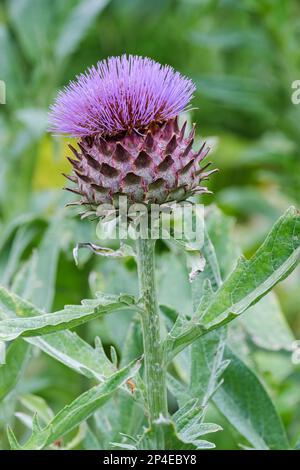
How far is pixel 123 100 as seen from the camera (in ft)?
2.70

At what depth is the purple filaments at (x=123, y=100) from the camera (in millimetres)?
824

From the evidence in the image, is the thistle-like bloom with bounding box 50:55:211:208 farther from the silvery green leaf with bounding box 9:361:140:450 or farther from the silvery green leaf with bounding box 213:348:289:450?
the silvery green leaf with bounding box 213:348:289:450

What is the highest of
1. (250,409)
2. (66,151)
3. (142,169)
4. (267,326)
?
(66,151)

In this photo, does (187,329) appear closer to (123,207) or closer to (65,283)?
(123,207)

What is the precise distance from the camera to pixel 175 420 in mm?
848

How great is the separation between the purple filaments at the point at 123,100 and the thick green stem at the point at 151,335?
130 millimetres

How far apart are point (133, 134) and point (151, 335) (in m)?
0.21

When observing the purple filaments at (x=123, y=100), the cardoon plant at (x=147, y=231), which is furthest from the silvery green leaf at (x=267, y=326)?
the purple filaments at (x=123, y=100)

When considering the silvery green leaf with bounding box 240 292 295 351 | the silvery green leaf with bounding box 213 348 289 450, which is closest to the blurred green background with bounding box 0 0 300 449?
the silvery green leaf with bounding box 240 292 295 351

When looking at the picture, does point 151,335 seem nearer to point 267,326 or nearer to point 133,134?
point 133,134

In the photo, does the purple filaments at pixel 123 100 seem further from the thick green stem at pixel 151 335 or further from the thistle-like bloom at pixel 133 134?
the thick green stem at pixel 151 335

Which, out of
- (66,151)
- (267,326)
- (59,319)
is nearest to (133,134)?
(59,319)

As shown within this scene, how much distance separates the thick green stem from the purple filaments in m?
0.13

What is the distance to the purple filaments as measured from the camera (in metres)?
Result: 0.82
